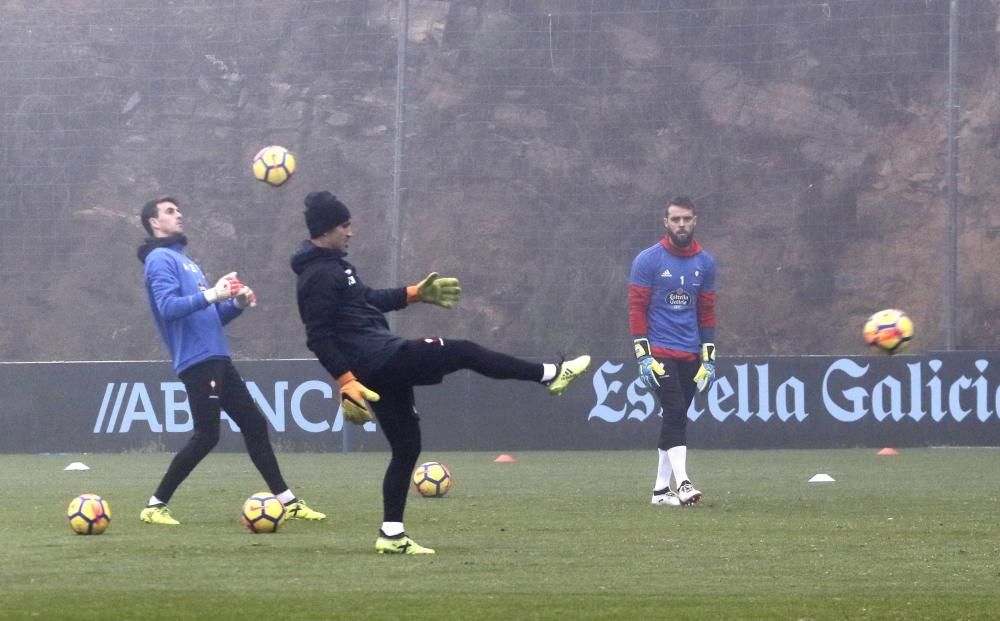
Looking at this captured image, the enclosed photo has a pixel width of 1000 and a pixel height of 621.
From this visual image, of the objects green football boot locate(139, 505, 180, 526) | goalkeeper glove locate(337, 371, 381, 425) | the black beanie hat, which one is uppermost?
the black beanie hat

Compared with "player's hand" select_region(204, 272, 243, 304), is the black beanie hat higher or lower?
higher

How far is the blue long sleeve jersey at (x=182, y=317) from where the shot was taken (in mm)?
10070

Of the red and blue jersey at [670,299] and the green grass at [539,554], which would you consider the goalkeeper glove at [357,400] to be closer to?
the green grass at [539,554]

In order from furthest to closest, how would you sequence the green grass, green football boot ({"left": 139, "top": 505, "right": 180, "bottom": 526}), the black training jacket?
1. green football boot ({"left": 139, "top": 505, "right": 180, "bottom": 526})
2. the black training jacket
3. the green grass

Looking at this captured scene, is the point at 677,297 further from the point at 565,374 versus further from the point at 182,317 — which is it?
the point at 565,374

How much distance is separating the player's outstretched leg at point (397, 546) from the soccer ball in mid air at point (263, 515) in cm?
133

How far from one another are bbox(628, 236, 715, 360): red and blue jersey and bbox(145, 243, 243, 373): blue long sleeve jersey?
306cm

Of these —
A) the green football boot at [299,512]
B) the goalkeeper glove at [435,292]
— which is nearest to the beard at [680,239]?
the green football boot at [299,512]

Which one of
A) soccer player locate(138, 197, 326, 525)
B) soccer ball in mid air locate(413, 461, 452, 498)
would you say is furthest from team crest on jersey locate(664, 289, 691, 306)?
soccer player locate(138, 197, 326, 525)

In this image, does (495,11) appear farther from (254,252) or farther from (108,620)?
(108,620)

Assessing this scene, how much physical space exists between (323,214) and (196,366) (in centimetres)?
245

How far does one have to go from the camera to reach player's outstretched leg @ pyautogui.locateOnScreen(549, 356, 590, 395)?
26.1 ft

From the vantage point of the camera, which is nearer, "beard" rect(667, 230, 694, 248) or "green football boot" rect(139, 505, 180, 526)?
"green football boot" rect(139, 505, 180, 526)

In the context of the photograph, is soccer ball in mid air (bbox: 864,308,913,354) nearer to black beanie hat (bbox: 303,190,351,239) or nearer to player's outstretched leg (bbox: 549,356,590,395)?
player's outstretched leg (bbox: 549,356,590,395)
